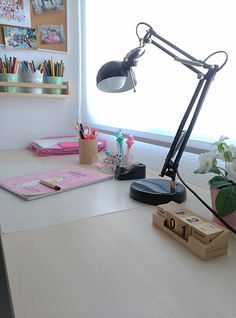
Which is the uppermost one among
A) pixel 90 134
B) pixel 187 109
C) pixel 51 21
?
pixel 51 21

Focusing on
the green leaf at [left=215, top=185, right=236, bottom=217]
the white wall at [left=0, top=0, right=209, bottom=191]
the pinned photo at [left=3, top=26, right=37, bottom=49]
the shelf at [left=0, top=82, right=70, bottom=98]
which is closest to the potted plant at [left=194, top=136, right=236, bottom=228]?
the green leaf at [left=215, top=185, right=236, bottom=217]

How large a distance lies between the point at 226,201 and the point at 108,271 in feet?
0.86

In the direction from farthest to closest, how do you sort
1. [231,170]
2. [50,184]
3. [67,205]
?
[50,184] < [67,205] < [231,170]

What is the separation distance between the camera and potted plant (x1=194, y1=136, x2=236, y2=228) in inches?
20.6

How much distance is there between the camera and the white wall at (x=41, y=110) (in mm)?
1510

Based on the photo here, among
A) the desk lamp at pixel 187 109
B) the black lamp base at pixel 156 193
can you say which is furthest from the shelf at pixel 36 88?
the black lamp base at pixel 156 193

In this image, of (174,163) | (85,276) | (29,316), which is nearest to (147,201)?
(174,163)

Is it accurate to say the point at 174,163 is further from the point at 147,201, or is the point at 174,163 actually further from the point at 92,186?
the point at 92,186

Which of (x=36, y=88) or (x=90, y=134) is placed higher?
(x=36, y=88)

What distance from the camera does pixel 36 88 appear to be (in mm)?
1476

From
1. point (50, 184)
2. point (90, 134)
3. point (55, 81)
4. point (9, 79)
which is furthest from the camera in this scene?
point (55, 81)

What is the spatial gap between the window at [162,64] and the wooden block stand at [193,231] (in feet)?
1.12

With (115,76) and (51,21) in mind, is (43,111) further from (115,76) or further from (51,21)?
(115,76)

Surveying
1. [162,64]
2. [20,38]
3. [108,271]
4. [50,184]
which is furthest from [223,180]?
[20,38]
